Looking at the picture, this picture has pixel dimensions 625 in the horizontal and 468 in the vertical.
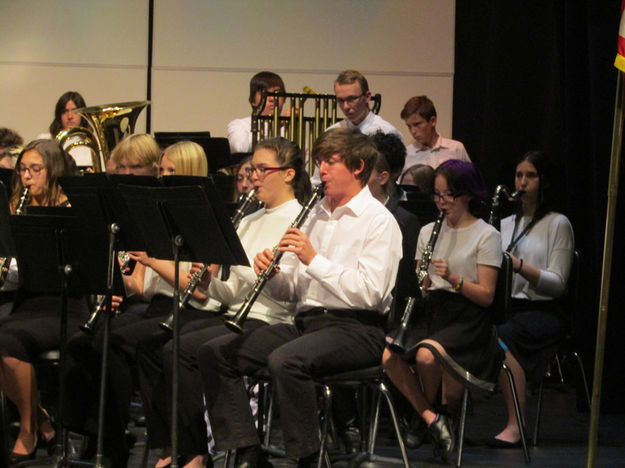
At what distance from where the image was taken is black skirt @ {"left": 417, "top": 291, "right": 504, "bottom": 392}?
439 centimetres

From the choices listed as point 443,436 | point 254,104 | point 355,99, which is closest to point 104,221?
point 443,436

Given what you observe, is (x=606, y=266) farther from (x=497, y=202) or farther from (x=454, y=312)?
(x=497, y=202)

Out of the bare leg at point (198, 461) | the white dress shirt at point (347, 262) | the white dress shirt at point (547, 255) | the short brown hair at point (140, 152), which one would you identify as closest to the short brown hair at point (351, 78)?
Answer: the white dress shirt at point (547, 255)

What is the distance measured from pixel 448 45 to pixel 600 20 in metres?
2.99

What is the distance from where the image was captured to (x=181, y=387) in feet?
13.4

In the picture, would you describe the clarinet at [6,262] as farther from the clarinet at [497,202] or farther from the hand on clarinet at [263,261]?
the clarinet at [497,202]

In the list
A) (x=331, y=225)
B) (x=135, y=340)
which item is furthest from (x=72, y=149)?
(x=331, y=225)

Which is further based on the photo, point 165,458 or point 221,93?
point 221,93

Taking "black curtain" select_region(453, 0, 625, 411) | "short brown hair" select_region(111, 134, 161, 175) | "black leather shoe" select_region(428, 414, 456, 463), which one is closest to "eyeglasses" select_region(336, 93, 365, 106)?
"black curtain" select_region(453, 0, 625, 411)

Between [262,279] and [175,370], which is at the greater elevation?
[262,279]

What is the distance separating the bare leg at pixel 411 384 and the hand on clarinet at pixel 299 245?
0.85 metres

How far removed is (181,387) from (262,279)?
0.57 meters

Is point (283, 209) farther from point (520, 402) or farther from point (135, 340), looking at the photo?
point (520, 402)

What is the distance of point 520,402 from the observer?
4.87 metres
